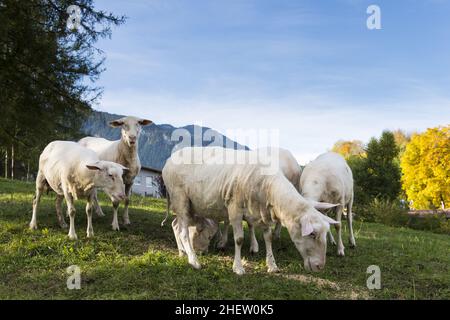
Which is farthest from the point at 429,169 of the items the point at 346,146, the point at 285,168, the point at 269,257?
the point at 269,257

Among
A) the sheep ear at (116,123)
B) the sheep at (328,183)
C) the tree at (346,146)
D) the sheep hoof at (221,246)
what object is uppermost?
the tree at (346,146)

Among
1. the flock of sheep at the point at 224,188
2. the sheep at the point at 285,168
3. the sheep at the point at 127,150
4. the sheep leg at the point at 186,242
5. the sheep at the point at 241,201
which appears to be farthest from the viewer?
the sheep at the point at 127,150

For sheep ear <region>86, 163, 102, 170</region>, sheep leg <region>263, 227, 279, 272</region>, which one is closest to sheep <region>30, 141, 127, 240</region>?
Answer: sheep ear <region>86, 163, 102, 170</region>

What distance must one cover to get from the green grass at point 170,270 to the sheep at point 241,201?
1.64 feet

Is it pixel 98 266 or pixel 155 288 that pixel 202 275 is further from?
pixel 98 266

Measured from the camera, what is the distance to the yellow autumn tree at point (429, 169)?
4762 cm

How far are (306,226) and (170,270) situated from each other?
8.56ft

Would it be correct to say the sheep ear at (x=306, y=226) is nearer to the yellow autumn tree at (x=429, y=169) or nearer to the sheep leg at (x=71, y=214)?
the sheep leg at (x=71, y=214)

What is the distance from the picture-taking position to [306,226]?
712 cm

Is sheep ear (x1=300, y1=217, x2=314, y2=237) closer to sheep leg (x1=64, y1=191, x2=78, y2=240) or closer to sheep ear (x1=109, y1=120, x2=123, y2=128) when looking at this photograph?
sheep leg (x1=64, y1=191, x2=78, y2=240)

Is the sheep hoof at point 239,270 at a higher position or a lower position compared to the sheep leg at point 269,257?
lower

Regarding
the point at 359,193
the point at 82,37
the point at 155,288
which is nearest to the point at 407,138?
the point at 359,193

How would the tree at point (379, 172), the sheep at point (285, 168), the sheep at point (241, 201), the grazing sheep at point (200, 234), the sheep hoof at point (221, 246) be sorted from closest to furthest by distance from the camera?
the sheep at point (241, 201)
the grazing sheep at point (200, 234)
the sheep hoof at point (221, 246)
the sheep at point (285, 168)
the tree at point (379, 172)

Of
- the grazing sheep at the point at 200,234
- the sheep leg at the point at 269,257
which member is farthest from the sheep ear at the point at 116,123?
the sheep leg at the point at 269,257
